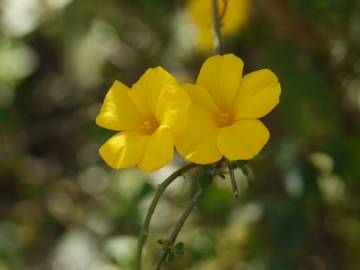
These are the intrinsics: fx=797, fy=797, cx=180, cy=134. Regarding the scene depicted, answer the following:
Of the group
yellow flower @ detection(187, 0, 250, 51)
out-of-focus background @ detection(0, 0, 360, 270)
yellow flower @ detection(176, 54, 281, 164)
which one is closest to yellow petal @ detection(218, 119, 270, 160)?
yellow flower @ detection(176, 54, 281, 164)

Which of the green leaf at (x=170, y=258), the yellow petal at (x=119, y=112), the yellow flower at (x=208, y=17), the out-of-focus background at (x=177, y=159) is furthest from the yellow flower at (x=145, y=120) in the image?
the yellow flower at (x=208, y=17)

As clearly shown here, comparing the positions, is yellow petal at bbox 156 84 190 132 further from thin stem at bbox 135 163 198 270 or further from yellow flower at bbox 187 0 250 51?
yellow flower at bbox 187 0 250 51

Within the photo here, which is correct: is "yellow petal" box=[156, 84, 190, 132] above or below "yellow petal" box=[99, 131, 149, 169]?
above

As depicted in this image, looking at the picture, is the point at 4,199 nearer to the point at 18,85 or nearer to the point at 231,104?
the point at 18,85

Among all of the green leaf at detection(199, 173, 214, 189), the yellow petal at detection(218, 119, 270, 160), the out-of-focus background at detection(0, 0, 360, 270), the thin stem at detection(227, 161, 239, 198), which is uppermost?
the yellow petal at detection(218, 119, 270, 160)

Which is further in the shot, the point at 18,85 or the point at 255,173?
the point at 18,85

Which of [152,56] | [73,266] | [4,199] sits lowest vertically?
[4,199]

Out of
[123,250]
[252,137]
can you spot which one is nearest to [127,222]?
[123,250]
